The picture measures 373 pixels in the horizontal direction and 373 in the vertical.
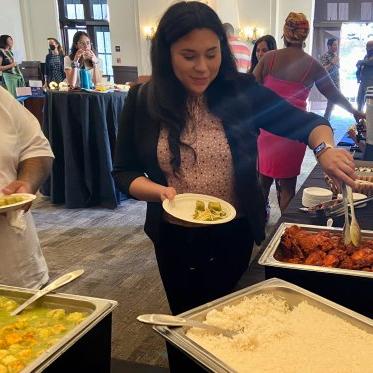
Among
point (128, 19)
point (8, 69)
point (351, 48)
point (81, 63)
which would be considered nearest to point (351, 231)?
point (81, 63)

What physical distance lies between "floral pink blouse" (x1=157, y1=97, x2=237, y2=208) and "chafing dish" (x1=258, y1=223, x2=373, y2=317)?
0.34m

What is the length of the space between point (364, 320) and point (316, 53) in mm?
9660

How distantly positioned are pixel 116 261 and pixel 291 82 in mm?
1439

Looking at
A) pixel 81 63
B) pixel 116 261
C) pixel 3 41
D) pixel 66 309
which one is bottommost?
pixel 116 261

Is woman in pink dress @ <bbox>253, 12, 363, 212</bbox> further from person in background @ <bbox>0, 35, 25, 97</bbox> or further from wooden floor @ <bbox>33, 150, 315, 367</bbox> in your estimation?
person in background @ <bbox>0, 35, 25, 97</bbox>

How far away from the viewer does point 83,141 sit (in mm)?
3301

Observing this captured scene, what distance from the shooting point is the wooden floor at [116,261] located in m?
1.82

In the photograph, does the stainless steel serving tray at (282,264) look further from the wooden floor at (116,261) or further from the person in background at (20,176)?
the wooden floor at (116,261)

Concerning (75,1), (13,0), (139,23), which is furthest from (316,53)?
(13,0)

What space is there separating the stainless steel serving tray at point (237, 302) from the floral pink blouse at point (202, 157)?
1.32ft

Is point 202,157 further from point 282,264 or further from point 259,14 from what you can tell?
point 259,14

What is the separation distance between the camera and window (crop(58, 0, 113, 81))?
9180mm

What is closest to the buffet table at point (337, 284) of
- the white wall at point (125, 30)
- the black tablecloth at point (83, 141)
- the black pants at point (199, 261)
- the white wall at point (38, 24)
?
the black pants at point (199, 261)

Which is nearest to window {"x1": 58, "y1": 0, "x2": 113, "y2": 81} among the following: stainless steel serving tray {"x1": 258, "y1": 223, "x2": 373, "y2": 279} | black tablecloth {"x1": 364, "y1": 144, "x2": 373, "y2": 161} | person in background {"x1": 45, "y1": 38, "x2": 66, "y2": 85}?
person in background {"x1": 45, "y1": 38, "x2": 66, "y2": 85}
